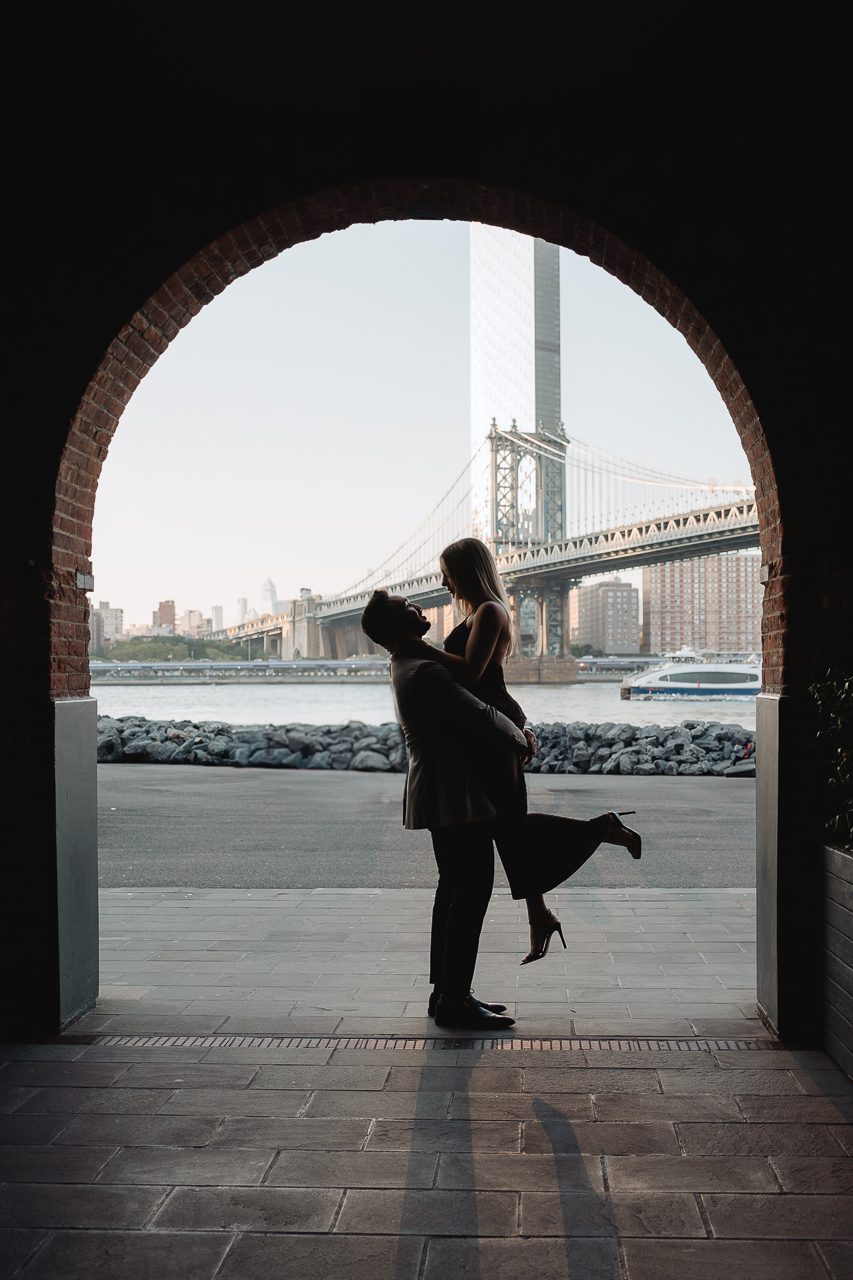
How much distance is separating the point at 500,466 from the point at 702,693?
13227 mm

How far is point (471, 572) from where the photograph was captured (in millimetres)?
3436

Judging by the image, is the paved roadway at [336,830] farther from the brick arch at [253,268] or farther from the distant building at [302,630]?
the distant building at [302,630]

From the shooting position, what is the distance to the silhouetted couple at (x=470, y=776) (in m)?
3.32

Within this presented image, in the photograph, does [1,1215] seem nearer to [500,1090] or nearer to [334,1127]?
[334,1127]

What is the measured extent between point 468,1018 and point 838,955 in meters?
1.12

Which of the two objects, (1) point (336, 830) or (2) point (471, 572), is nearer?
(2) point (471, 572)

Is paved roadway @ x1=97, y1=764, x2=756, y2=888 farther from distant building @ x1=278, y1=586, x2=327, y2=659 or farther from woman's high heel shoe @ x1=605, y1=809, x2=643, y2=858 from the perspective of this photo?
distant building @ x1=278, y1=586, x2=327, y2=659

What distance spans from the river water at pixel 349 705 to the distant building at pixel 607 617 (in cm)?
169

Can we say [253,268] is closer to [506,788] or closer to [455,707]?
[455,707]

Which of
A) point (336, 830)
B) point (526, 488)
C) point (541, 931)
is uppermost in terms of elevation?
point (526, 488)

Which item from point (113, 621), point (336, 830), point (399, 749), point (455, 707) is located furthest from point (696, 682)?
point (455, 707)

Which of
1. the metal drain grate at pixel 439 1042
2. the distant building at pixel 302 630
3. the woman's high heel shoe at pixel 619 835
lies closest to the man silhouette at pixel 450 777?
the metal drain grate at pixel 439 1042

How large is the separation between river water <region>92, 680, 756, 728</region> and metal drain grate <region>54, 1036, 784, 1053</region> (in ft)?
Result: 52.3

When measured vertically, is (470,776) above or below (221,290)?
below
